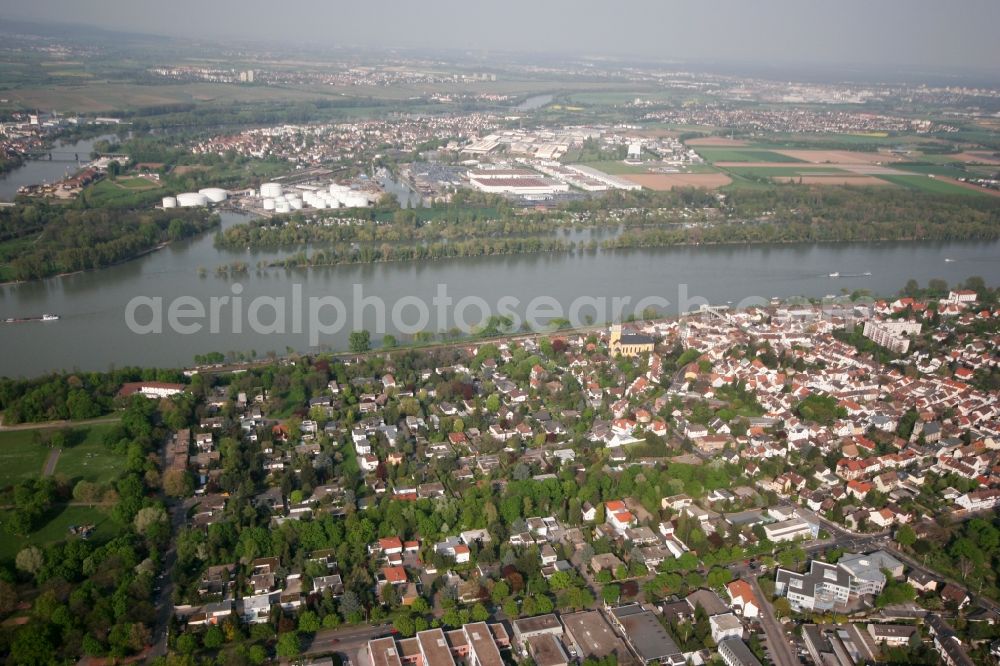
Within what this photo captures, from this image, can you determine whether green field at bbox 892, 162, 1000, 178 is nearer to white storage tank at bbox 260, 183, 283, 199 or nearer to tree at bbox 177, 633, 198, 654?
white storage tank at bbox 260, 183, 283, 199

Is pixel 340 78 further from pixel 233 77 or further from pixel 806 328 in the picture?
pixel 806 328

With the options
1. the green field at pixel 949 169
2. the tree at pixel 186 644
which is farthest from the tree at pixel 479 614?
the green field at pixel 949 169

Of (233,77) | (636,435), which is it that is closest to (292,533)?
(636,435)

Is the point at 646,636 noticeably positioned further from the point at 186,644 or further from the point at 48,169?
the point at 48,169

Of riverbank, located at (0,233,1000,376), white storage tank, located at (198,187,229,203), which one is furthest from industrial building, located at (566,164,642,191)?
white storage tank, located at (198,187,229,203)

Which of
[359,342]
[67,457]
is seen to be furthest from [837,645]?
[67,457]
